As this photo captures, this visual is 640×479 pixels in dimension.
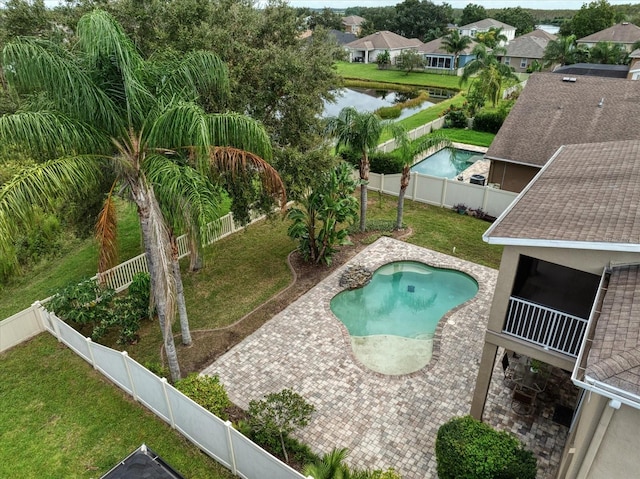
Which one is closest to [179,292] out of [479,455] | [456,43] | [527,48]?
[479,455]

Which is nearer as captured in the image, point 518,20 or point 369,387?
point 369,387

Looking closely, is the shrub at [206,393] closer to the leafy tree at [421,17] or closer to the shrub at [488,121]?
the shrub at [488,121]

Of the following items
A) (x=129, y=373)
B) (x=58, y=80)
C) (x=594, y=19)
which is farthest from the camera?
(x=594, y=19)

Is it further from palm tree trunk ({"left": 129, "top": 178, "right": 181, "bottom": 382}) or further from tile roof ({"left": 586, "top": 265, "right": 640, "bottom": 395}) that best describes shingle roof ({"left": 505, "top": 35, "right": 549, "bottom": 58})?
palm tree trunk ({"left": 129, "top": 178, "right": 181, "bottom": 382})

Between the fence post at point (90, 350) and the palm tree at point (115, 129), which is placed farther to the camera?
the fence post at point (90, 350)

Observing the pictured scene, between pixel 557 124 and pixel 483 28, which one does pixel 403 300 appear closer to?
pixel 557 124

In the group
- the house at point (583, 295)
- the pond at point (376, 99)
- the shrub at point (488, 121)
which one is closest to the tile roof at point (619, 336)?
the house at point (583, 295)
